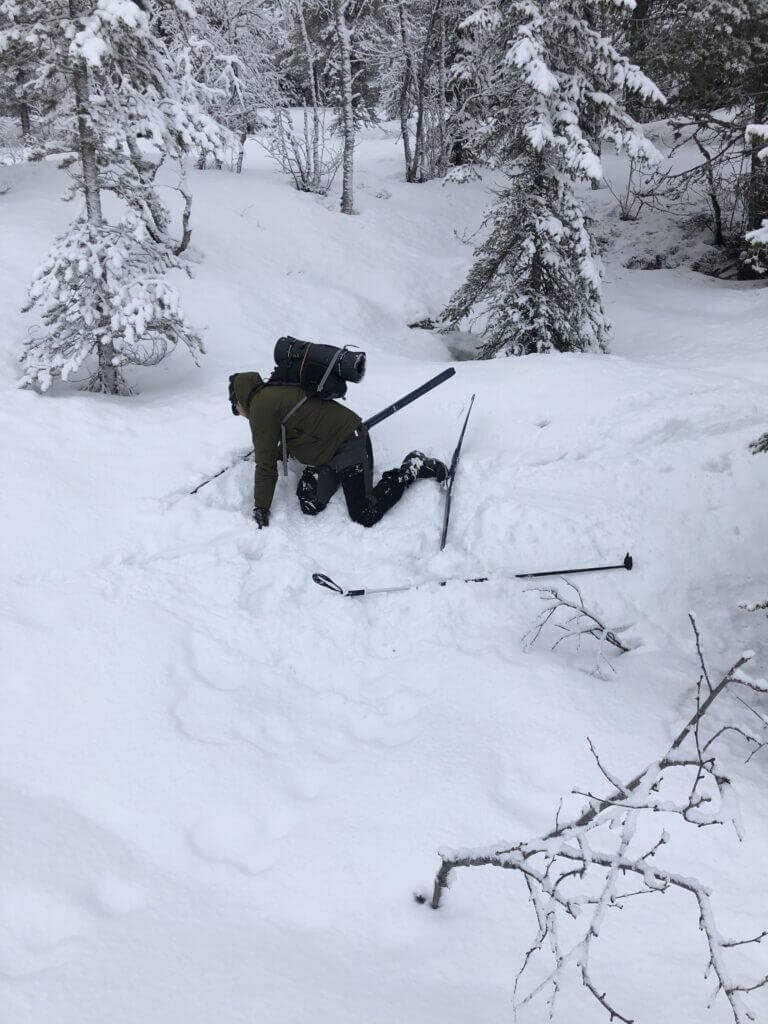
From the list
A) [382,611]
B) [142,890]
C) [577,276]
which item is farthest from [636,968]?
[577,276]

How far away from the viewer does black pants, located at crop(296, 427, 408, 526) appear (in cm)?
629

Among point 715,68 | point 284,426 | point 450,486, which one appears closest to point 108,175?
point 284,426

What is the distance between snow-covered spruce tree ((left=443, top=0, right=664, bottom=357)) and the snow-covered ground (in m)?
2.12

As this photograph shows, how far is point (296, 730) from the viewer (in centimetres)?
438

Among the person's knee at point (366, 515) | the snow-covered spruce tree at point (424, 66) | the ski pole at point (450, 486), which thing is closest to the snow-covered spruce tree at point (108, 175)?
the person's knee at point (366, 515)

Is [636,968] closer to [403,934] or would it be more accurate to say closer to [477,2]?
[403,934]

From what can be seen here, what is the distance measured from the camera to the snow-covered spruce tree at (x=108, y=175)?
673 cm

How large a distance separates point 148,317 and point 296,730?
486cm

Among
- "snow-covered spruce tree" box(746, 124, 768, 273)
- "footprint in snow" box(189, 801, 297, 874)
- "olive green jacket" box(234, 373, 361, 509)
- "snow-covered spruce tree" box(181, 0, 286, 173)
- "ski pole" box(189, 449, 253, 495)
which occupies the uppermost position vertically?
"snow-covered spruce tree" box(181, 0, 286, 173)

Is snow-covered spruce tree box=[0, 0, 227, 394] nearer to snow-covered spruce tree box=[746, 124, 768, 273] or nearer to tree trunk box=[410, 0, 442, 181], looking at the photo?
snow-covered spruce tree box=[746, 124, 768, 273]

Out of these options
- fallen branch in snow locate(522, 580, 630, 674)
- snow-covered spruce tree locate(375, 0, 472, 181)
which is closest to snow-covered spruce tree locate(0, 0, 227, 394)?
fallen branch in snow locate(522, 580, 630, 674)

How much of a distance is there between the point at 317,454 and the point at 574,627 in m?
2.80

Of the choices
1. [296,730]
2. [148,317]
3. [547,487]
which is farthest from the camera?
[148,317]

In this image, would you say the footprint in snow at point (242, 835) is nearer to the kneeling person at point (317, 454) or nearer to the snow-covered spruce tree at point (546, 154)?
the kneeling person at point (317, 454)
